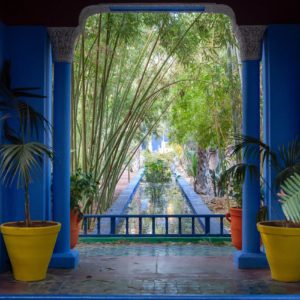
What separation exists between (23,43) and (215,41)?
4634 mm

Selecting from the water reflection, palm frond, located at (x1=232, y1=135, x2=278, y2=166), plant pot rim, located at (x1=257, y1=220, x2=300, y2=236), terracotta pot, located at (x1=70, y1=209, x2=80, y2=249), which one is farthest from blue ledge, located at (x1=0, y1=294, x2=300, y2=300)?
the water reflection

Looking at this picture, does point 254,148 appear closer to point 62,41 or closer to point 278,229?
point 278,229

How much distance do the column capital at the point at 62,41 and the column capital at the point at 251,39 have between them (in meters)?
1.82

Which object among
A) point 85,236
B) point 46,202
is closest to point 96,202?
point 85,236

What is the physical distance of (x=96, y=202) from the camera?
34.2 feet

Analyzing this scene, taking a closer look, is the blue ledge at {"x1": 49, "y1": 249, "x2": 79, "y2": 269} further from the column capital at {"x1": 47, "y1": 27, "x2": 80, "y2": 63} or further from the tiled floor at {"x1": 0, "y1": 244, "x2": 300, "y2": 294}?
the column capital at {"x1": 47, "y1": 27, "x2": 80, "y2": 63}

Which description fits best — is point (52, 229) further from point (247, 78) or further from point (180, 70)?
point (180, 70)

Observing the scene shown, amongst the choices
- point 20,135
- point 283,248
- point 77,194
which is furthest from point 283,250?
point 20,135

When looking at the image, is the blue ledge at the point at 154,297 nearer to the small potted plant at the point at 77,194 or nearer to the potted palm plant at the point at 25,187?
the potted palm plant at the point at 25,187

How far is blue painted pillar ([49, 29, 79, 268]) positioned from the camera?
616 cm

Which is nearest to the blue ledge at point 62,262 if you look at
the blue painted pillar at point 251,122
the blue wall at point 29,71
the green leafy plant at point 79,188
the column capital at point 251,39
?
the blue wall at point 29,71

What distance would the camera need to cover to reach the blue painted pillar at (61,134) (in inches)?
243

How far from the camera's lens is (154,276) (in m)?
5.70

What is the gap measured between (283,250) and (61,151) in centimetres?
257
